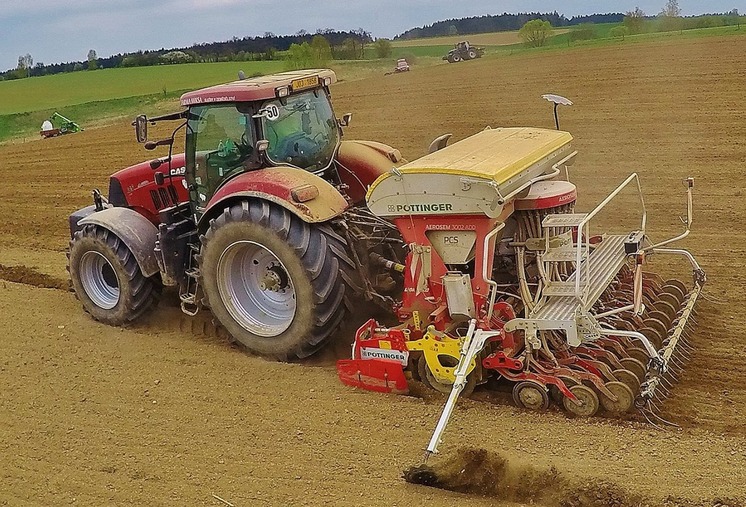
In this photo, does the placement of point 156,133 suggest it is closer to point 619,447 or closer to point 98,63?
point 619,447

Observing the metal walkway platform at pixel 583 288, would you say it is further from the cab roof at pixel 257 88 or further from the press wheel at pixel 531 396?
the cab roof at pixel 257 88

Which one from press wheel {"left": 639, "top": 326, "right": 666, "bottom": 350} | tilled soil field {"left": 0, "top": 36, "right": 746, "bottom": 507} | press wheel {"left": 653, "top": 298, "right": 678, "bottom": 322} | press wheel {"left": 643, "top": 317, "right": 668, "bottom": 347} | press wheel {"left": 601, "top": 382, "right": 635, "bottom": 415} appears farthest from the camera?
press wheel {"left": 653, "top": 298, "right": 678, "bottom": 322}

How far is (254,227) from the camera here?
575cm

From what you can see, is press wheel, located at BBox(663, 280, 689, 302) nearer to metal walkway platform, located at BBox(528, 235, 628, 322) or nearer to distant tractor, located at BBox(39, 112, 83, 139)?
metal walkway platform, located at BBox(528, 235, 628, 322)

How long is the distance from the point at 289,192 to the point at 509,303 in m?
1.66

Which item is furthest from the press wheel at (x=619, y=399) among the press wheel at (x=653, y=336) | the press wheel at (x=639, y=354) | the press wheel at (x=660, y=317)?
the press wheel at (x=660, y=317)

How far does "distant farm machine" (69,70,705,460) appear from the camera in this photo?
4953mm

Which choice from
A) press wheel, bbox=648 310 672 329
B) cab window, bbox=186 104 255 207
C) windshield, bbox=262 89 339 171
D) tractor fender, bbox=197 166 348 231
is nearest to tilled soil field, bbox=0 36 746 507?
press wheel, bbox=648 310 672 329

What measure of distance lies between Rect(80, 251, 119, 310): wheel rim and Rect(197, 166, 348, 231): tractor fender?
1601 millimetres

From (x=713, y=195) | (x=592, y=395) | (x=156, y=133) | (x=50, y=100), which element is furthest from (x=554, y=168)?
(x=50, y=100)

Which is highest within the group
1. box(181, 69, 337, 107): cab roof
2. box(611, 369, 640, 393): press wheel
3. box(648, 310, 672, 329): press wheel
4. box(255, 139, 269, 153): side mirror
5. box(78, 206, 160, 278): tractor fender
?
box(181, 69, 337, 107): cab roof

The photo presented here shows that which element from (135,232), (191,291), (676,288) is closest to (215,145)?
(135,232)

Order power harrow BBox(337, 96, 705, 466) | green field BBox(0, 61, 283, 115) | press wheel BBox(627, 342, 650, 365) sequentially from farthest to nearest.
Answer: green field BBox(0, 61, 283, 115) → press wheel BBox(627, 342, 650, 365) → power harrow BBox(337, 96, 705, 466)

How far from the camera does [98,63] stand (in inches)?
1930
